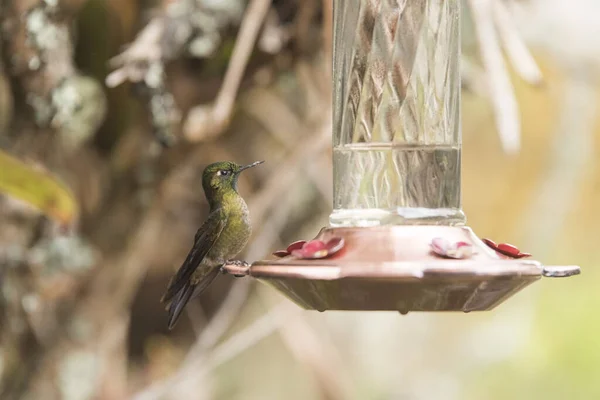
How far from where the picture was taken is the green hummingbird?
1477mm

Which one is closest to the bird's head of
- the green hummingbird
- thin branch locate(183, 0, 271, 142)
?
the green hummingbird

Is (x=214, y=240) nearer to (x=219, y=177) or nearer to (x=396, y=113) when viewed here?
(x=219, y=177)

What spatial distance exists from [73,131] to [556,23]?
5.72 feet

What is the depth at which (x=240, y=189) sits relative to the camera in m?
2.75

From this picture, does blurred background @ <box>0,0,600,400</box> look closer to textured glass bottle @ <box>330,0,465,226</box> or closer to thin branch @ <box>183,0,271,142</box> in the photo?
thin branch @ <box>183,0,271,142</box>

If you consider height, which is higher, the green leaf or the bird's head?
the bird's head

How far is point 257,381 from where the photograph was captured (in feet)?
11.5

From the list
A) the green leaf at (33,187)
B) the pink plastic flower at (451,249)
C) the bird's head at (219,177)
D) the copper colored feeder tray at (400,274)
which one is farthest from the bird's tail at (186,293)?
the green leaf at (33,187)

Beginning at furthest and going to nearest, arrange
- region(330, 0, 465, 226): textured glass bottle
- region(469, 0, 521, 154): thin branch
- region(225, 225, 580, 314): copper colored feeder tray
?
region(469, 0, 521, 154): thin branch
region(330, 0, 465, 226): textured glass bottle
region(225, 225, 580, 314): copper colored feeder tray

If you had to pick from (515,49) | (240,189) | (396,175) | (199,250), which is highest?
(515,49)

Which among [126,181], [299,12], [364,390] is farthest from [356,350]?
[299,12]

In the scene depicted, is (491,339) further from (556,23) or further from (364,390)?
(556,23)

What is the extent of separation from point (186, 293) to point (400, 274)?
546 mm

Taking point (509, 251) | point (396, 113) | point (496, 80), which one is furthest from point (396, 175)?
point (496, 80)
